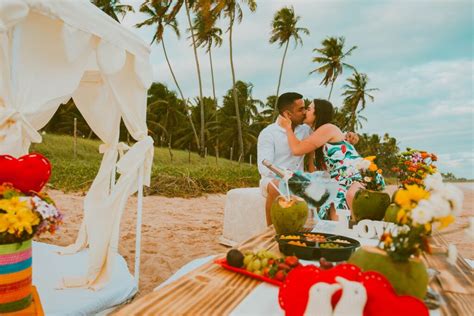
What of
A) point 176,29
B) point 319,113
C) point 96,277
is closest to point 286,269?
point 96,277

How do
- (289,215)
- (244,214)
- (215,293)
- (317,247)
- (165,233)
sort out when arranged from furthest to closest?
1. (165,233)
2. (244,214)
3. (289,215)
4. (317,247)
5. (215,293)

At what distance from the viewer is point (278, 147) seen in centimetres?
477

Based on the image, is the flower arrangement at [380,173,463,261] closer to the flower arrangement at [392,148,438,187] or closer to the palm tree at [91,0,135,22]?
the flower arrangement at [392,148,438,187]

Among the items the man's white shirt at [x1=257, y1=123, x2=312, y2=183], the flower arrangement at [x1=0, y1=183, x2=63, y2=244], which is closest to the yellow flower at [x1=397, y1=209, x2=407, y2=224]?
the flower arrangement at [x1=0, y1=183, x2=63, y2=244]

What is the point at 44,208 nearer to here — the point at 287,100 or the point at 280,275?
the point at 280,275

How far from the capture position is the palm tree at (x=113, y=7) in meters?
23.9

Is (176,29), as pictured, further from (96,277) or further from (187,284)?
(187,284)

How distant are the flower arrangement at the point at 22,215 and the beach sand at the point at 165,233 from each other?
5.27 feet

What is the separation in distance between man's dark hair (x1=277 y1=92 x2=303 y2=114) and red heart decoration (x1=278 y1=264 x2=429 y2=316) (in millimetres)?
3486

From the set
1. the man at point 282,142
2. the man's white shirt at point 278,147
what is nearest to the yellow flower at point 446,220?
Result: the man at point 282,142

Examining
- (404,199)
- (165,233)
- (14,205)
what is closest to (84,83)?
(14,205)

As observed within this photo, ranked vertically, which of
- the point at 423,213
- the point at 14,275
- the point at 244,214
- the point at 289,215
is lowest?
the point at 14,275

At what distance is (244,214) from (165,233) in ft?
5.62

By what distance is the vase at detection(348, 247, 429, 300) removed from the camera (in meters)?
1.09
